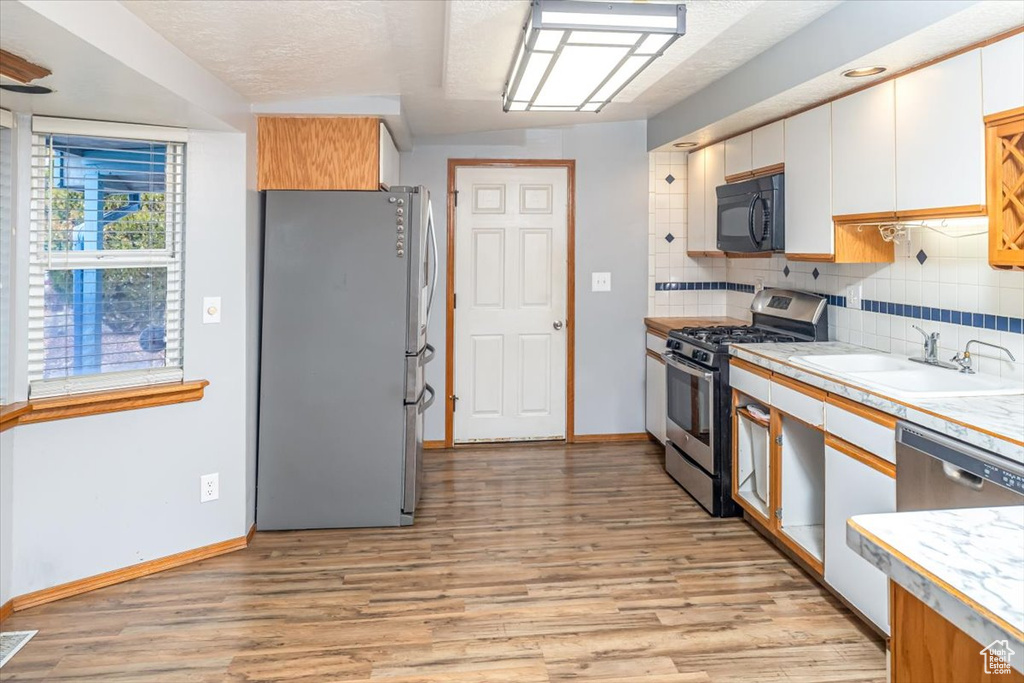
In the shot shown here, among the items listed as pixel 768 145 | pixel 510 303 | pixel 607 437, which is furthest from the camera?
pixel 607 437

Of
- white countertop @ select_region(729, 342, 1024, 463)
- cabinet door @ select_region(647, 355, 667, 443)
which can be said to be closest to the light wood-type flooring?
white countertop @ select_region(729, 342, 1024, 463)

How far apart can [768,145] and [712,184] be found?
841 millimetres

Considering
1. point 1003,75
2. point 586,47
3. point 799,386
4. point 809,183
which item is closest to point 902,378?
point 799,386

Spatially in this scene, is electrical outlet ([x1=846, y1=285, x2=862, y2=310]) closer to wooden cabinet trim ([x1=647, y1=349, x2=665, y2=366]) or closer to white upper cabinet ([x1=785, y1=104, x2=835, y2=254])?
white upper cabinet ([x1=785, y1=104, x2=835, y2=254])

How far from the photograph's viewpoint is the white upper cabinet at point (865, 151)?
2811 millimetres

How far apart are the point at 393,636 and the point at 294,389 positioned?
1.45 m

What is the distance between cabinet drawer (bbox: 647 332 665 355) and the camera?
486 cm

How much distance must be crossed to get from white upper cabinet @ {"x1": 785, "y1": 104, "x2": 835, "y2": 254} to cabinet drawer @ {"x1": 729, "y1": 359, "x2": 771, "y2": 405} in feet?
2.11

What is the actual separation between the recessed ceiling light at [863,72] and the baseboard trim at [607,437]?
303 centimetres

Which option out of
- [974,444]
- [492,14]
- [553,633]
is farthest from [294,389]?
[974,444]

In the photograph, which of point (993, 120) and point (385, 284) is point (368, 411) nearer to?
point (385, 284)

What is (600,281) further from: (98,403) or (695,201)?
(98,403)

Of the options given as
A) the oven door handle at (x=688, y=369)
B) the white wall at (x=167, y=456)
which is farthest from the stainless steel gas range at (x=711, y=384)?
the white wall at (x=167, y=456)

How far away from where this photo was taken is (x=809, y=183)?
3439mm
